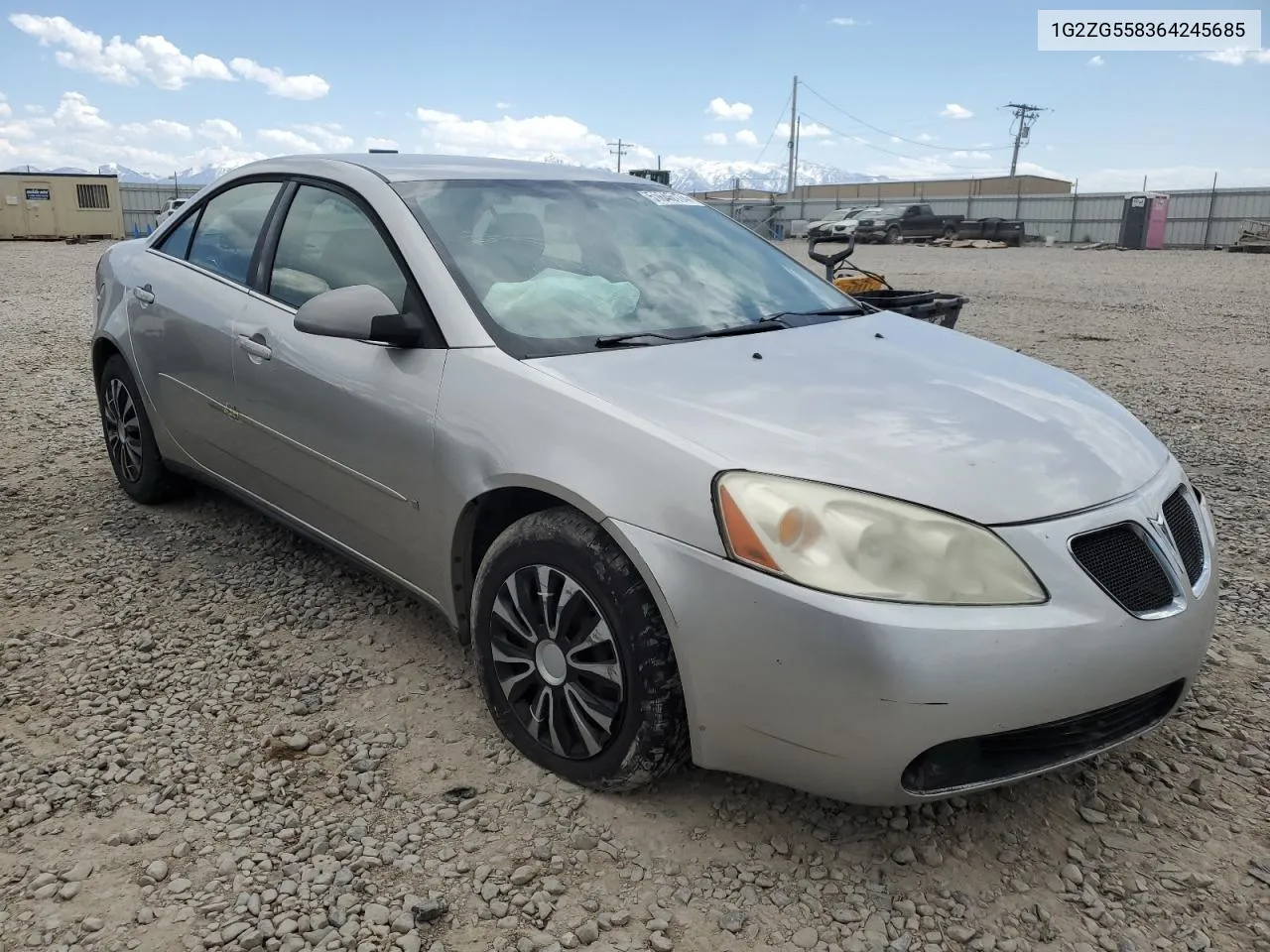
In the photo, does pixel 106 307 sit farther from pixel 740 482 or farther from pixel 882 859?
pixel 882 859

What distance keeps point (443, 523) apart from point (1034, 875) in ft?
5.38

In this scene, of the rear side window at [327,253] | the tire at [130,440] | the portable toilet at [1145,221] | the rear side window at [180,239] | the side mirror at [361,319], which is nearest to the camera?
the side mirror at [361,319]

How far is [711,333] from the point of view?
2.83m

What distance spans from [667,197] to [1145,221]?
3602cm

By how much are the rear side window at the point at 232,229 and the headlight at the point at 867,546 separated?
7.50 feet

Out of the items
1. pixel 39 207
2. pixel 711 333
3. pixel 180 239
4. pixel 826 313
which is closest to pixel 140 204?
pixel 39 207

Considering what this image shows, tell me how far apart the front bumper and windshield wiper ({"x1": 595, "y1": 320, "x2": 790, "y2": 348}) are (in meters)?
0.69

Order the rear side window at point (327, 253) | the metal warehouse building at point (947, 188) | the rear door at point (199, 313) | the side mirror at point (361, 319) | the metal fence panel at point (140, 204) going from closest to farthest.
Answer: the side mirror at point (361, 319) → the rear side window at point (327, 253) → the rear door at point (199, 313) → the metal fence panel at point (140, 204) → the metal warehouse building at point (947, 188)

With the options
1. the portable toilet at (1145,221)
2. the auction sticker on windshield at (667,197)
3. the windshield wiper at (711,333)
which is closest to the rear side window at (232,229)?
the auction sticker on windshield at (667,197)

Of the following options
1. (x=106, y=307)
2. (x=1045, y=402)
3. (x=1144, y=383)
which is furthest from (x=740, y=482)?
(x=1144, y=383)

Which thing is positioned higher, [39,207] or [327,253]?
[39,207]

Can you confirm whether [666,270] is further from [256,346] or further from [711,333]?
[256,346]

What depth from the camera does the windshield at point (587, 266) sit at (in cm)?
271

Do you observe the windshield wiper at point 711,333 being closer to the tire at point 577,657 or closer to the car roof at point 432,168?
the tire at point 577,657
